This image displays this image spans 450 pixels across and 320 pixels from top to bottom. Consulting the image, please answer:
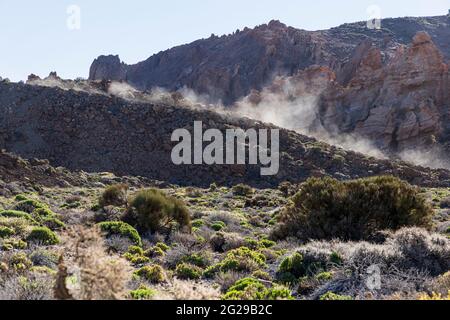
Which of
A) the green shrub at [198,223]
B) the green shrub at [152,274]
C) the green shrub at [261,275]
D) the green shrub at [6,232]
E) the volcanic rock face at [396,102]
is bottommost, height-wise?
the green shrub at [198,223]

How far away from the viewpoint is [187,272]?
10.1 metres

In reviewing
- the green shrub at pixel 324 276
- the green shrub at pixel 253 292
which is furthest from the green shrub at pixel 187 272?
the green shrub at pixel 324 276

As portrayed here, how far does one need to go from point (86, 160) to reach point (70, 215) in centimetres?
2407

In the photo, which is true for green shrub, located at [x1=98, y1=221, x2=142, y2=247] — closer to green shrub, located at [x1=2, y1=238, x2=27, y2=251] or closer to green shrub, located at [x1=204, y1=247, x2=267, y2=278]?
green shrub, located at [x1=2, y1=238, x2=27, y2=251]

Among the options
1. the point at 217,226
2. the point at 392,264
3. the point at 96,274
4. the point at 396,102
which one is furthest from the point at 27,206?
the point at 396,102

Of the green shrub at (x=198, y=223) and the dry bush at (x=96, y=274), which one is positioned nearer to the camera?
the dry bush at (x=96, y=274)

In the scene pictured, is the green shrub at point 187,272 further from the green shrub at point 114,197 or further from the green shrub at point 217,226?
the green shrub at point 114,197

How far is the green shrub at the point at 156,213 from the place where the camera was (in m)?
15.8

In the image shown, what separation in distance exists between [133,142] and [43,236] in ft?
102

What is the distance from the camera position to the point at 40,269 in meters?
8.55

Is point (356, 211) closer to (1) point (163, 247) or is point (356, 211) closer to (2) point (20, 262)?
(1) point (163, 247)

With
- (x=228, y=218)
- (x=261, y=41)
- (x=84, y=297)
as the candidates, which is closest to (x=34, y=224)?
(x=228, y=218)

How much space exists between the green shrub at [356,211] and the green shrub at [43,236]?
20.0ft

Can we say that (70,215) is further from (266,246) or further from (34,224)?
(266,246)
